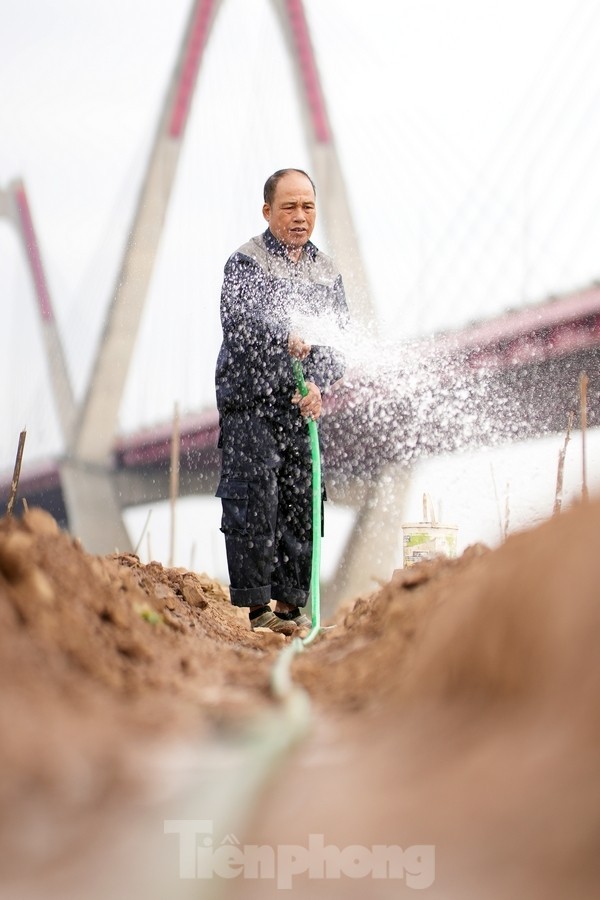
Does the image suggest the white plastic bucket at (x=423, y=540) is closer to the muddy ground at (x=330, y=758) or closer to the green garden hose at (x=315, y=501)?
the green garden hose at (x=315, y=501)

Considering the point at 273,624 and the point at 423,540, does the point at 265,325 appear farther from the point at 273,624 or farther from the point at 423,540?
the point at 273,624

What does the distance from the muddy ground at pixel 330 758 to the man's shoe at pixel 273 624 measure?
1.47m

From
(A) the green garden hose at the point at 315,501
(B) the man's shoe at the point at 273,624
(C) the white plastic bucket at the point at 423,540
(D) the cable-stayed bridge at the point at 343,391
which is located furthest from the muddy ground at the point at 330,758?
(D) the cable-stayed bridge at the point at 343,391

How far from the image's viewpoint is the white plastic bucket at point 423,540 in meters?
2.79

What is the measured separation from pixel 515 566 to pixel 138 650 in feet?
1.92

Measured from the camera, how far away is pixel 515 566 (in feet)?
3.73

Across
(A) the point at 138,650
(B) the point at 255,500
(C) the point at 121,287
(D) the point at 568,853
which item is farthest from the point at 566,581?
(C) the point at 121,287

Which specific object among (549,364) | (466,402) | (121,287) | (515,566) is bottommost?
(515,566)

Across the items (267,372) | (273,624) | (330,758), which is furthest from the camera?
(273,624)

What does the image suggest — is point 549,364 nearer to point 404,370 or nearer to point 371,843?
point 404,370

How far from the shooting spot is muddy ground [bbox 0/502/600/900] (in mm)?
805

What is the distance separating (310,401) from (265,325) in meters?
0.25

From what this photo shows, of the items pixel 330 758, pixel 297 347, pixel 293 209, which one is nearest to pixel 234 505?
pixel 297 347

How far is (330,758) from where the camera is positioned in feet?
3.40
